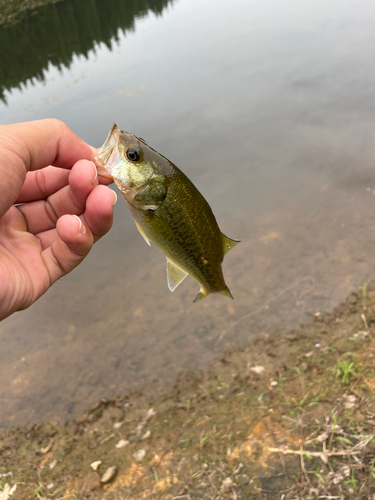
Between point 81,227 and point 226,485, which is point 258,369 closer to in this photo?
point 226,485

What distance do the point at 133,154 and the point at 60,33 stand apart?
25.9 m

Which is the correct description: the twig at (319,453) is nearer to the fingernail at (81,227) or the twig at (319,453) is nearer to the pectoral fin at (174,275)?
the pectoral fin at (174,275)

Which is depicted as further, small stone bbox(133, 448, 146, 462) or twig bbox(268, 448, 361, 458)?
small stone bbox(133, 448, 146, 462)

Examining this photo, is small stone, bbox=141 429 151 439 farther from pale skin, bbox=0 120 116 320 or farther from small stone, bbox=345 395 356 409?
pale skin, bbox=0 120 116 320

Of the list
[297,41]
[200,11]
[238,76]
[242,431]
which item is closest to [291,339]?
[242,431]

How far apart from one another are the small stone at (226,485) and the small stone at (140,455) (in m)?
1.00

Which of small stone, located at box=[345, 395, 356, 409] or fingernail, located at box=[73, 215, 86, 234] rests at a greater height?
fingernail, located at box=[73, 215, 86, 234]

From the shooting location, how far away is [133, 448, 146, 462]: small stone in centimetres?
363

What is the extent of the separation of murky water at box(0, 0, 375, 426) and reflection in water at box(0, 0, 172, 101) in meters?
3.32

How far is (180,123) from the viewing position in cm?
988

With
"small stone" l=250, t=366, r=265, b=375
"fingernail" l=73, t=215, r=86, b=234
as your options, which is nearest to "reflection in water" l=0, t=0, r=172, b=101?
"fingernail" l=73, t=215, r=86, b=234

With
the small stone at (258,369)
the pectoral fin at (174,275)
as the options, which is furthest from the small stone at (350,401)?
the pectoral fin at (174,275)

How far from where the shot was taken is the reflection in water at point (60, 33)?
688 inches

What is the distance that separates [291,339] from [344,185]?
3741mm
